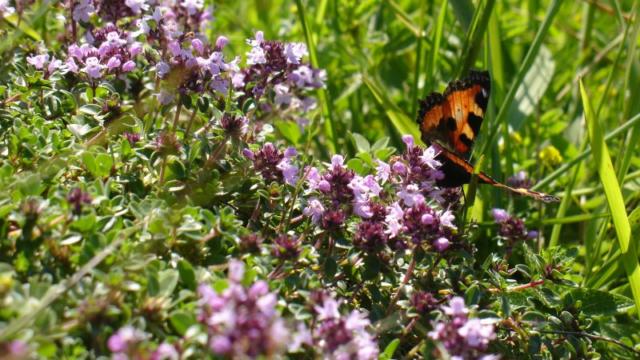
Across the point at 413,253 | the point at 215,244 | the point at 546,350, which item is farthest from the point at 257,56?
the point at 546,350

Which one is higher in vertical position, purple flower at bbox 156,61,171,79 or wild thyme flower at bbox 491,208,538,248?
purple flower at bbox 156,61,171,79

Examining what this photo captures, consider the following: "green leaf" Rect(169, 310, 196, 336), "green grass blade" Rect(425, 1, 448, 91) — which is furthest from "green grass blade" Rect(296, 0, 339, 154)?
"green leaf" Rect(169, 310, 196, 336)

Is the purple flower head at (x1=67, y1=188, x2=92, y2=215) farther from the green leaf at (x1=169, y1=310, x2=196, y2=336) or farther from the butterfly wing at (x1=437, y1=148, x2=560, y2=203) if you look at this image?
the butterfly wing at (x1=437, y1=148, x2=560, y2=203)

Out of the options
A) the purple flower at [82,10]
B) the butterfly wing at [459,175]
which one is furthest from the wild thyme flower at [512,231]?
the purple flower at [82,10]

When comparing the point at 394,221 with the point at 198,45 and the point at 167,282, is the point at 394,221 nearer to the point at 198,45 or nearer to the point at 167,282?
the point at 167,282

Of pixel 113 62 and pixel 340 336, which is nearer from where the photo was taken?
pixel 340 336

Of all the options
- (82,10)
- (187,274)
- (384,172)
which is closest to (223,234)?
(187,274)

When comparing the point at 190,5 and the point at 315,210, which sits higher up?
the point at 190,5
